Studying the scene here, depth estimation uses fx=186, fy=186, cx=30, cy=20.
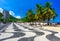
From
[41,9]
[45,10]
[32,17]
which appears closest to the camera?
[45,10]

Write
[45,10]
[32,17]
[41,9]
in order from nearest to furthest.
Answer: [45,10]
[41,9]
[32,17]

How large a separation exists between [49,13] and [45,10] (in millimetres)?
2200

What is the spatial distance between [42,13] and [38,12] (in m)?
2.19

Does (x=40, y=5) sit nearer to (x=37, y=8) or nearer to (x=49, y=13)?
(x=37, y=8)

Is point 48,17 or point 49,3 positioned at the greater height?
point 49,3

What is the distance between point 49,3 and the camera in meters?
82.1

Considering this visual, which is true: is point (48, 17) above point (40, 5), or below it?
below

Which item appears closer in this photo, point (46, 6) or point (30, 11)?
point (46, 6)

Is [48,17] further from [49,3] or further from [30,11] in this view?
[30,11]

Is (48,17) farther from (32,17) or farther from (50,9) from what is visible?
(32,17)

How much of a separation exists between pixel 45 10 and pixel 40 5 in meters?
7.48

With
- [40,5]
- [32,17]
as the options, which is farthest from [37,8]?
[32,17]

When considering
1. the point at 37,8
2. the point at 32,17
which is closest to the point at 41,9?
the point at 37,8

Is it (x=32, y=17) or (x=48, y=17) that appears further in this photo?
(x=32, y=17)
